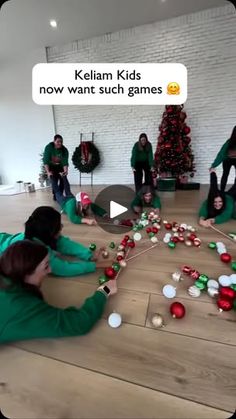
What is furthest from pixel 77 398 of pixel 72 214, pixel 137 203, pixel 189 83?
pixel 189 83

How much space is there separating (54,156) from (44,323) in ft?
9.33

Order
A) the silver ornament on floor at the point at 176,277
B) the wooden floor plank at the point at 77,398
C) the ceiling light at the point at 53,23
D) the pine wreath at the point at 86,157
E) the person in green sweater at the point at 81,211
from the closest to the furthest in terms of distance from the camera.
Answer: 1. the wooden floor plank at the point at 77,398
2. the silver ornament on floor at the point at 176,277
3. the person in green sweater at the point at 81,211
4. the ceiling light at the point at 53,23
5. the pine wreath at the point at 86,157

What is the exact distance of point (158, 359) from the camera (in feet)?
2.85

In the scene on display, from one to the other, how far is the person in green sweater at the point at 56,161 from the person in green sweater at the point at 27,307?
2.61 metres

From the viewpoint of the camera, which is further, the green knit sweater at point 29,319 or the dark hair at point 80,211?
the dark hair at point 80,211

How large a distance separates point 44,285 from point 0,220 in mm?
1680

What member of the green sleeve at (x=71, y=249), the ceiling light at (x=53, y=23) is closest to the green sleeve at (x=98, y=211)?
the green sleeve at (x=71, y=249)

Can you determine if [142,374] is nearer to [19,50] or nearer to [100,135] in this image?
[100,135]

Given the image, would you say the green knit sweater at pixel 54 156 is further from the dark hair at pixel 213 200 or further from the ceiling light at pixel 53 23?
the ceiling light at pixel 53 23

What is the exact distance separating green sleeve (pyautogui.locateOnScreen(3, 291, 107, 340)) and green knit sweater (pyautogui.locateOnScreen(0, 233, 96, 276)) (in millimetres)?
468

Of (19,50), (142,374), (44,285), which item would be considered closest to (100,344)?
(142,374)

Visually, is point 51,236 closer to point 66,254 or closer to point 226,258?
point 66,254

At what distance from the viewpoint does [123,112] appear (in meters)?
4.80

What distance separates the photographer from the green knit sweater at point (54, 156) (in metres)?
3.33
